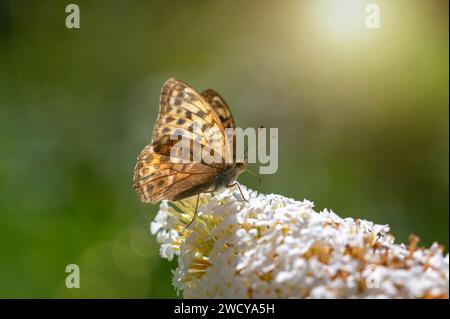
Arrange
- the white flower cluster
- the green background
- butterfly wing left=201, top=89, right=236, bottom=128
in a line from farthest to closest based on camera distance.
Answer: the green background
butterfly wing left=201, top=89, right=236, bottom=128
the white flower cluster

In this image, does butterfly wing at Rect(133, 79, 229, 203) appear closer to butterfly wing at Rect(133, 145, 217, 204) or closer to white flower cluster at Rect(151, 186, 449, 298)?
butterfly wing at Rect(133, 145, 217, 204)

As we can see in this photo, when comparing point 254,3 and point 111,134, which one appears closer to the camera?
point 111,134

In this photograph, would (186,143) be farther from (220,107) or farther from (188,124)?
(220,107)

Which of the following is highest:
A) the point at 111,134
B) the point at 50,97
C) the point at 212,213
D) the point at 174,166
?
the point at 50,97

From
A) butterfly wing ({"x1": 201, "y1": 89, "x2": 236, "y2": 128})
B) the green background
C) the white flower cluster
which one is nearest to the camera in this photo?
the white flower cluster

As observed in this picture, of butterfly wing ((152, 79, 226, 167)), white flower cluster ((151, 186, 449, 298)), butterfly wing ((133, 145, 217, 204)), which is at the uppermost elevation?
butterfly wing ((152, 79, 226, 167))

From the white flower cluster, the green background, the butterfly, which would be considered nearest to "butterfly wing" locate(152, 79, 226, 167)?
the butterfly

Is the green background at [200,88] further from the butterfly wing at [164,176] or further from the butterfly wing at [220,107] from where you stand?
the butterfly wing at [220,107]

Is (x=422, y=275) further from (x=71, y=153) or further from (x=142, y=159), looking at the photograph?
(x=71, y=153)

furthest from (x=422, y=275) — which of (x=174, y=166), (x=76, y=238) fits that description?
(x=76, y=238)
